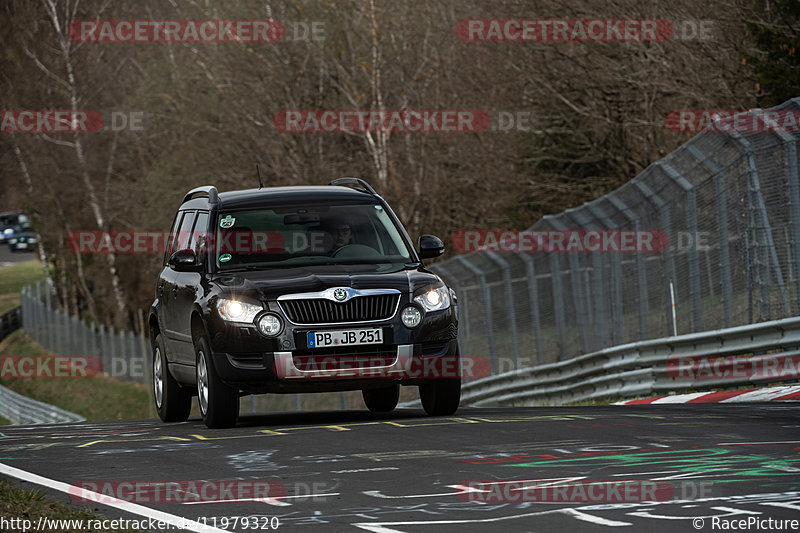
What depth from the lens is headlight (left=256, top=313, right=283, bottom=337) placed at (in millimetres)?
11867

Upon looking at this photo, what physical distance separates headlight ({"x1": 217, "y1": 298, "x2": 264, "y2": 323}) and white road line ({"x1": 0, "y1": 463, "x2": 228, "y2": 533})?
258 cm

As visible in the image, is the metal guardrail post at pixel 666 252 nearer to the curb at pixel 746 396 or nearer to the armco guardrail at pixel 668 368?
the armco guardrail at pixel 668 368

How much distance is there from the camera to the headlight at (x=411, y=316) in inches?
476

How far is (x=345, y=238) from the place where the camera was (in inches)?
520

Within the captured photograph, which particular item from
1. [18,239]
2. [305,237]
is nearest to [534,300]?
[305,237]

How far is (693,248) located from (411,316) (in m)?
5.51

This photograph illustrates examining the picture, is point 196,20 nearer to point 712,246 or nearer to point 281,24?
point 281,24

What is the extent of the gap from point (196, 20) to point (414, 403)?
23903 millimetres

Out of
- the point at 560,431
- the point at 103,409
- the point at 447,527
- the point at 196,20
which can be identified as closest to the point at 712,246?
the point at 560,431

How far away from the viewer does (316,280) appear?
1204 centimetres

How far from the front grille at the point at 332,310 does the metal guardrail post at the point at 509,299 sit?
35.4 feet

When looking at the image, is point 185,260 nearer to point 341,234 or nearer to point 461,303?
point 341,234

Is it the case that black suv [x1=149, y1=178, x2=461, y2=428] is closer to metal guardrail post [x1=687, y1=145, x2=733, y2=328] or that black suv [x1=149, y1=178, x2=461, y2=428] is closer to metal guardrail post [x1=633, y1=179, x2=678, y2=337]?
metal guardrail post [x1=687, y1=145, x2=733, y2=328]

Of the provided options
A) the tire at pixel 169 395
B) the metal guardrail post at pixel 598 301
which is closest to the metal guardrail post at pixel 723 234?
the metal guardrail post at pixel 598 301
